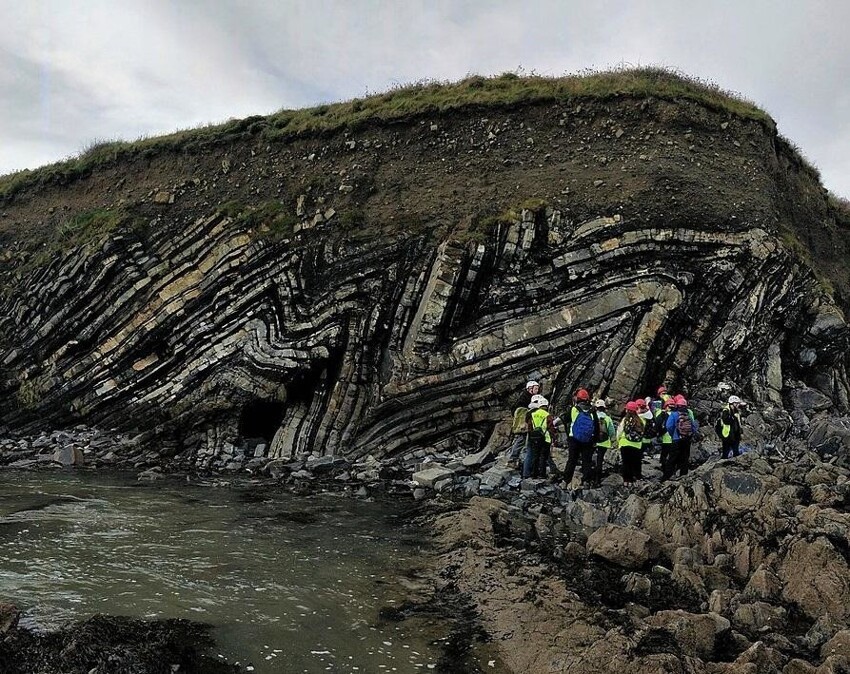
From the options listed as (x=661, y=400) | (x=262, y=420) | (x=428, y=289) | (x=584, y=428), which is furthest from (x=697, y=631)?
(x=262, y=420)

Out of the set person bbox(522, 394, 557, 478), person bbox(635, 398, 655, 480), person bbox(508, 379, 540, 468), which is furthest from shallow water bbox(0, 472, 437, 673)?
person bbox(635, 398, 655, 480)

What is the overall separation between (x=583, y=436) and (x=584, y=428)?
17cm

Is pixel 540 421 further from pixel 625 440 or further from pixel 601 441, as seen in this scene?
pixel 625 440

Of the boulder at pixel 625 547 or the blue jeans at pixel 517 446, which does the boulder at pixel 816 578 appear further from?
the blue jeans at pixel 517 446

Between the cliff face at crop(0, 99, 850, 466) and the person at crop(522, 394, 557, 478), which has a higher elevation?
the cliff face at crop(0, 99, 850, 466)

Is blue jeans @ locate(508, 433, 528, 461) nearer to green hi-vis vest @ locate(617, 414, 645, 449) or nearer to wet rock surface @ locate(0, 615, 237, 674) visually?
green hi-vis vest @ locate(617, 414, 645, 449)

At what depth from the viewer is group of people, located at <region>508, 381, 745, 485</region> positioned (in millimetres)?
11758

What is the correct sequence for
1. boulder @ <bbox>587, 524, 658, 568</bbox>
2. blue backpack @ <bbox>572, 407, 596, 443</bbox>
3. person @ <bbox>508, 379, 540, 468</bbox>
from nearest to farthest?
boulder @ <bbox>587, 524, 658, 568</bbox>, blue backpack @ <bbox>572, 407, 596, 443</bbox>, person @ <bbox>508, 379, 540, 468</bbox>

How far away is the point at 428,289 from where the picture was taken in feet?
51.2

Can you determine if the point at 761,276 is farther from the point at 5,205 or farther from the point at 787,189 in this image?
the point at 5,205

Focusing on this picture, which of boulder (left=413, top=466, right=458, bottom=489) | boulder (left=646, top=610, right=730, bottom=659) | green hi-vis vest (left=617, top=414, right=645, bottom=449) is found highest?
green hi-vis vest (left=617, top=414, right=645, bottom=449)

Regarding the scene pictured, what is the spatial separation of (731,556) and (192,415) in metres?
13.0

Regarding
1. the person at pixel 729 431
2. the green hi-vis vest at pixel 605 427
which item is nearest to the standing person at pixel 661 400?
the person at pixel 729 431

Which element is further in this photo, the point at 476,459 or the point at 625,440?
the point at 476,459
